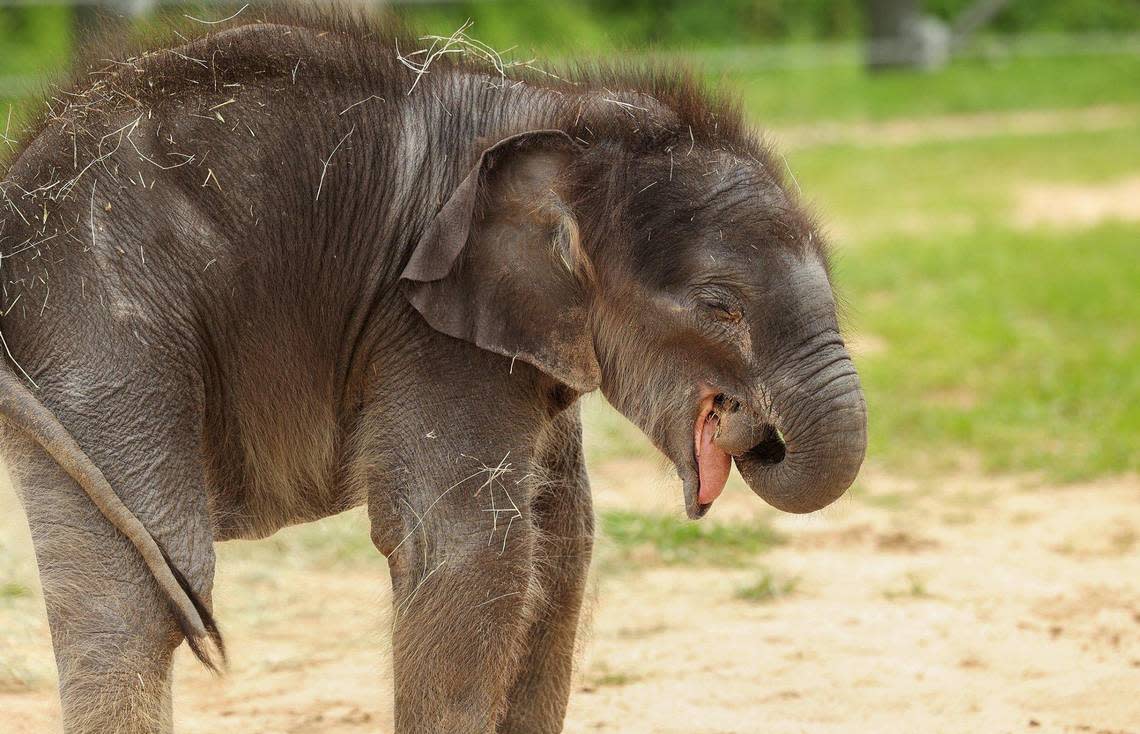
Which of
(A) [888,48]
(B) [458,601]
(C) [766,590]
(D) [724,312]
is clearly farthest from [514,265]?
(A) [888,48]

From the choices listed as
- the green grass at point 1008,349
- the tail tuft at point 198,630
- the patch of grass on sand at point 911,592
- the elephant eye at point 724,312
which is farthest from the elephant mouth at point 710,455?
the green grass at point 1008,349

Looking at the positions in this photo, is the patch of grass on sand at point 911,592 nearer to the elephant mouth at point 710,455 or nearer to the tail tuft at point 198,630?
the elephant mouth at point 710,455

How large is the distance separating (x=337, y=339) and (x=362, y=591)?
2.54 m

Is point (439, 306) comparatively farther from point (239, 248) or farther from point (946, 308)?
point (946, 308)

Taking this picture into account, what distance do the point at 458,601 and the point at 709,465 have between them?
684 millimetres

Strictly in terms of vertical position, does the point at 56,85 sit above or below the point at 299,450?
above

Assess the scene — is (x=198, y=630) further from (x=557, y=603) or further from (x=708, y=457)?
(x=708, y=457)

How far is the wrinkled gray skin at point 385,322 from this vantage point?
3566mm

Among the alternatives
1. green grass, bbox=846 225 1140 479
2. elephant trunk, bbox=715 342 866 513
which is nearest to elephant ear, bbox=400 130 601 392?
elephant trunk, bbox=715 342 866 513

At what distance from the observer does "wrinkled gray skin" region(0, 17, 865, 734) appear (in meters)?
3.57

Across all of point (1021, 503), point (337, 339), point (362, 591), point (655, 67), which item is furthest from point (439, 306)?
point (1021, 503)

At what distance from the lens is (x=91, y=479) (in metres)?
3.48

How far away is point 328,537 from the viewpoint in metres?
6.82

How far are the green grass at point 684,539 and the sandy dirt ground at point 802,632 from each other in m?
0.07
